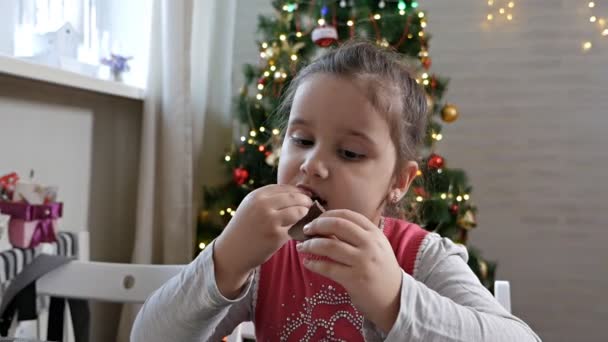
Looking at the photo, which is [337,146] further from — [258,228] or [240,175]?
[240,175]

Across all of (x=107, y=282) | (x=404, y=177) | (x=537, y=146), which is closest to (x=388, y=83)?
(x=404, y=177)

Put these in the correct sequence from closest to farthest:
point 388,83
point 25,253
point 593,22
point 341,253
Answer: point 341,253 < point 388,83 < point 25,253 < point 593,22

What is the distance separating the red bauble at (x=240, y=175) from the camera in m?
2.31

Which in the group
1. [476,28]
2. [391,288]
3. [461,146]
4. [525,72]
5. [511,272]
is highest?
[476,28]

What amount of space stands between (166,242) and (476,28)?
1751 mm

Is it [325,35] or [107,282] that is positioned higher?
[325,35]

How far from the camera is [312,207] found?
739 mm

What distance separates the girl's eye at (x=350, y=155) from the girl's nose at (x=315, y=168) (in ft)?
0.12

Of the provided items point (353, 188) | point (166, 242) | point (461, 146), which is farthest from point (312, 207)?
point (461, 146)

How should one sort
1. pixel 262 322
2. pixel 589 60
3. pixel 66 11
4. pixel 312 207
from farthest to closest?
pixel 589 60
pixel 66 11
pixel 262 322
pixel 312 207

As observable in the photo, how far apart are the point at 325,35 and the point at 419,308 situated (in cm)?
167

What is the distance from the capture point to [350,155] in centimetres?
81

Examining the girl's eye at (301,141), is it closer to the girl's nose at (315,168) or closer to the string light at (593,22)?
the girl's nose at (315,168)

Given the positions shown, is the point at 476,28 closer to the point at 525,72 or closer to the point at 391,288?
the point at 525,72
